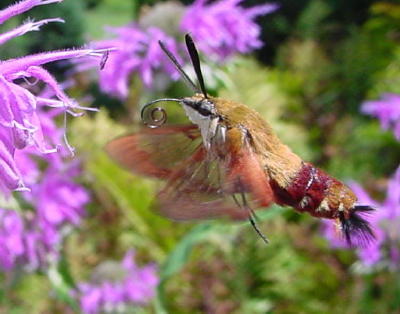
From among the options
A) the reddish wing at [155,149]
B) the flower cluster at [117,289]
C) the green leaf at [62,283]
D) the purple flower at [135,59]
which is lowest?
the flower cluster at [117,289]

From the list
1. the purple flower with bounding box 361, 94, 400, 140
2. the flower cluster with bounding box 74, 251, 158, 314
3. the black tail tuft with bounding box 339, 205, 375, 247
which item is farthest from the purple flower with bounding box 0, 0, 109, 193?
the flower cluster with bounding box 74, 251, 158, 314

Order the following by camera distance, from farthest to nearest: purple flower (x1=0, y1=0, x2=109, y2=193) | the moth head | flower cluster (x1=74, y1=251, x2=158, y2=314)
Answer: flower cluster (x1=74, y1=251, x2=158, y2=314), the moth head, purple flower (x1=0, y1=0, x2=109, y2=193)

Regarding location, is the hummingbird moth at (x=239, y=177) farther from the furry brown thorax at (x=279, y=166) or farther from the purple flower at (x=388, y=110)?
the purple flower at (x=388, y=110)

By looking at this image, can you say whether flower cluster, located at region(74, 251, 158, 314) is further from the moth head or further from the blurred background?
the moth head

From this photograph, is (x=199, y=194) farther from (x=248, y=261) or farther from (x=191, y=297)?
(x=191, y=297)

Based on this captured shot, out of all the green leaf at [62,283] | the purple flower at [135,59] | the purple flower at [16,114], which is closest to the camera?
the purple flower at [16,114]

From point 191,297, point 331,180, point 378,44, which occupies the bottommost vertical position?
point 191,297

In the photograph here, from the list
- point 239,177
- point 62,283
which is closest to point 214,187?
point 239,177

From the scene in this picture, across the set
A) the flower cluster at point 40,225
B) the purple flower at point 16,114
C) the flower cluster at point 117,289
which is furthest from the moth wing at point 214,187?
the flower cluster at point 117,289

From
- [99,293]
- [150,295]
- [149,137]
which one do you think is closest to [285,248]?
[150,295]
